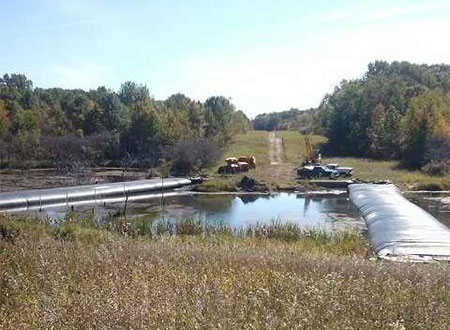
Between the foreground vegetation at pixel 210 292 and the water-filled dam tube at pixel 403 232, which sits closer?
the foreground vegetation at pixel 210 292

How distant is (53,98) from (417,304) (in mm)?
105852

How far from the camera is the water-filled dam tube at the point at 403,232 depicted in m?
14.1

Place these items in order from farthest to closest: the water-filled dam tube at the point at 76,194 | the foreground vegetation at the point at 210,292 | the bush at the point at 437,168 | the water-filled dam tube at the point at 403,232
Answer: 1. the bush at the point at 437,168
2. the water-filled dam tube at the point at 76,194
3. the water-filled dam tube at the point at 403,232
4. the foreground vegetation at the point at 210,292

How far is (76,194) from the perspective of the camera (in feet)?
128

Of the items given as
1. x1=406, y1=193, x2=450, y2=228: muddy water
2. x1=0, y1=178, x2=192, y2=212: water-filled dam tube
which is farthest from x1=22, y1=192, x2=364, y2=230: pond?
x1=406, y1=193, x2=450, y2=228: muddy water

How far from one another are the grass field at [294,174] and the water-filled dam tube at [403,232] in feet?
66.3

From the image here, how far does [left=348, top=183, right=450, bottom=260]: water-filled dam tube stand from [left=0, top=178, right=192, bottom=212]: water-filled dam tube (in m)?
18.6

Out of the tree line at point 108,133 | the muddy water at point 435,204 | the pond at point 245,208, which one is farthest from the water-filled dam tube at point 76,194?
the muddy water at point 435,204

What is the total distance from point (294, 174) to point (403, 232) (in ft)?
129

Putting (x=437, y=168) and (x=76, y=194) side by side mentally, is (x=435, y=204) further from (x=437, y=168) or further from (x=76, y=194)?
(x=76, y=194)

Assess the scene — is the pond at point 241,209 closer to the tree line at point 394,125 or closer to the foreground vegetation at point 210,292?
the tree line at point 394,125

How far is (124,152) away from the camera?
7288 centimetres

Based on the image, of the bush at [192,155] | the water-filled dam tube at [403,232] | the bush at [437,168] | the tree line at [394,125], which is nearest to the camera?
the water-filled dam tube at [403,232]

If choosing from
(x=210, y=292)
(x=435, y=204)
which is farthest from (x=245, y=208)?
(x=210, y=292)
